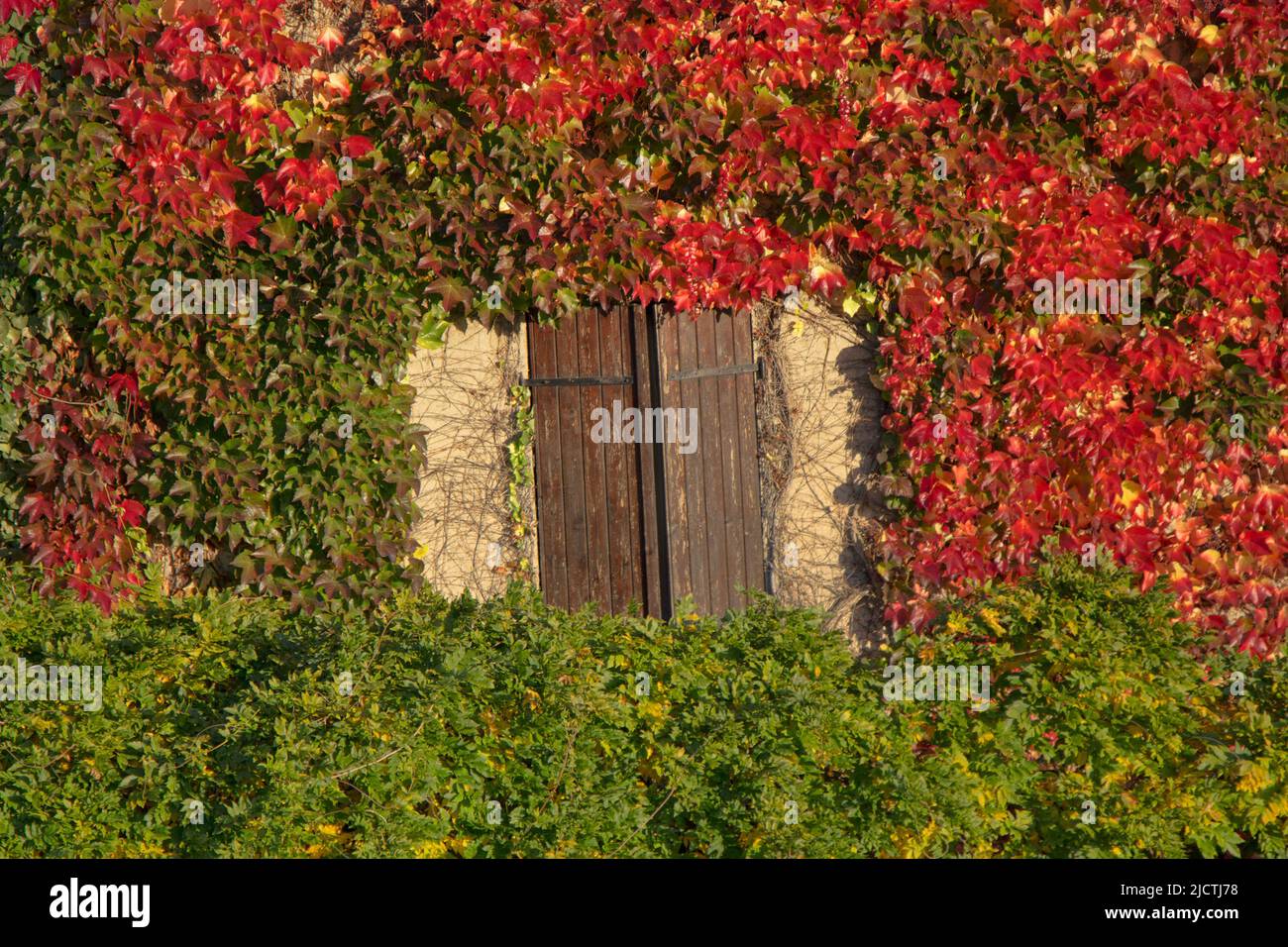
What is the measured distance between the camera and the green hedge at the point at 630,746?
3.44 m

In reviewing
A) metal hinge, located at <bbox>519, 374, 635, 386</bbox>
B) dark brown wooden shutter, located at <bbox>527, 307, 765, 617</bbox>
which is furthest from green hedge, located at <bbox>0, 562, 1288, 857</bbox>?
metal hinge, located at <bbox>519, 374, 635, 386</bbox>

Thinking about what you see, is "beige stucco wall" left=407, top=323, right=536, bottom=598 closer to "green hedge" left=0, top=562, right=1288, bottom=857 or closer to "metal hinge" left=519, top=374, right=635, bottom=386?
"metal hinge" left=519, top=374, right=635, bottom=386

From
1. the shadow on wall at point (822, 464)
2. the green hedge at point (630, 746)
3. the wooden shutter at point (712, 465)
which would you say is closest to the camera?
the green hedge at point (630, 746)

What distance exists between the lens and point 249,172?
210 inches

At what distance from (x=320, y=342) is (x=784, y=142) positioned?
2.20m

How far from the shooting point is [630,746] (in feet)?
11.8

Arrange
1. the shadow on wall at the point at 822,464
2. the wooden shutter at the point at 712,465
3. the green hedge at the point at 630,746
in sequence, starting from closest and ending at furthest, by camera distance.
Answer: the green hedge at the point at 630,746, the wooden shutter at the point at 712,465, the shadow on wall at the point at 822,464

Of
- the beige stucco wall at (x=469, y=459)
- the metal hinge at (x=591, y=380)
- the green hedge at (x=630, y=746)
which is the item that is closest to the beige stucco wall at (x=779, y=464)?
the beige stucco wall at (x=469, y=459)

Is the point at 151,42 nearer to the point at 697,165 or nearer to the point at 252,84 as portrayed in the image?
the point at 252,84

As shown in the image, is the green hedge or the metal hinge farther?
the metal hinge

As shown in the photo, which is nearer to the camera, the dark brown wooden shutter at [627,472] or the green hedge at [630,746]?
the green hedge at [630,746]

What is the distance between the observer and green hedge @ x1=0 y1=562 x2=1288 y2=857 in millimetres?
3439

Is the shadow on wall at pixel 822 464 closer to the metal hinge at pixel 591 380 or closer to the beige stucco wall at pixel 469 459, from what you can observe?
the metal hinge at pixel 591 380
